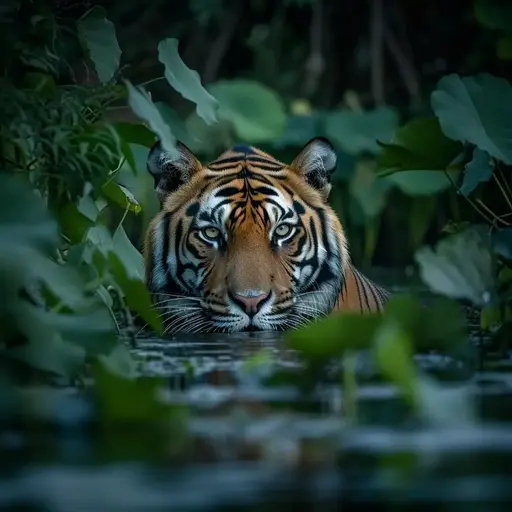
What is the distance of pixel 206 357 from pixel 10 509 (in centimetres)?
147

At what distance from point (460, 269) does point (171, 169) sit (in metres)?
1.43

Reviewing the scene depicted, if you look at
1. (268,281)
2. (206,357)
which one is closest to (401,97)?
(268,281)

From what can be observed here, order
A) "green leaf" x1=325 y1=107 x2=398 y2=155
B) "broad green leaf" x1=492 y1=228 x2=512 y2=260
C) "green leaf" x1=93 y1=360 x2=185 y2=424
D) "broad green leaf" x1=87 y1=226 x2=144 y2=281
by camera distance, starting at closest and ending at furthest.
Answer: "green leaf" x1=93 y1=360 x2=185 y2=424
"broad green leaf" x1=87 y1=226 x2=144 y2=281
"broad green leaf" x1=492 y1=228 x2=512 y2=260
"green leaf" x1=325 y1=107 x2=398 y2=155

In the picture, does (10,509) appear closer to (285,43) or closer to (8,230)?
(8,230)

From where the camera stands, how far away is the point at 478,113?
381 cm

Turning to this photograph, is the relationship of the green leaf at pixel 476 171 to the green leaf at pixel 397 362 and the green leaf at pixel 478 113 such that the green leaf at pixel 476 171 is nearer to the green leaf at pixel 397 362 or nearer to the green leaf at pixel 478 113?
the green leaf at pixel 478 113

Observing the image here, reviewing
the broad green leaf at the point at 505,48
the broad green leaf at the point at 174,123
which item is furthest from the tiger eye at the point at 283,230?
the broad green leaf at the point at 505,48

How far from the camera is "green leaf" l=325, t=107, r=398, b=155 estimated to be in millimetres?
6660

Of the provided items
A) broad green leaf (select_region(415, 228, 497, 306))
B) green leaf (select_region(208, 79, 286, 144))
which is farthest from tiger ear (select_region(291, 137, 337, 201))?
green leaf (select_region(208, 79, 286, 144))

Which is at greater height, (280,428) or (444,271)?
(444,271)

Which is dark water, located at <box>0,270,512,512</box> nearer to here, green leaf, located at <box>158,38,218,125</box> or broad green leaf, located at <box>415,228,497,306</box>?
broad green leaf, located at <box>415,228,497,306</box>

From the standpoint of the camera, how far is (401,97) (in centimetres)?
821

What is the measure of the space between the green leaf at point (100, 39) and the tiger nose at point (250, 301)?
92 centimetres

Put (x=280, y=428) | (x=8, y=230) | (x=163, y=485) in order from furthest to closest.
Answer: (x=8, y=230) → (x=280, y=428) → (x=163, y=485)
